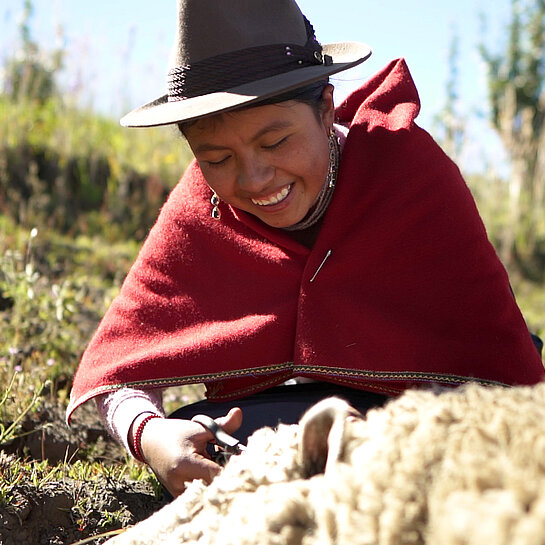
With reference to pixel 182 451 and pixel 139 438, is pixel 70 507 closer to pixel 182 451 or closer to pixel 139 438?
pixel 139 438

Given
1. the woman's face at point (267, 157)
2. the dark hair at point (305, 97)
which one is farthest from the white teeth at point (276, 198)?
the dark hair at point (305, 97)

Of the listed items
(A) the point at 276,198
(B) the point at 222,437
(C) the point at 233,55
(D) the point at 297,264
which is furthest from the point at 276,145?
(B) the point at 222,437

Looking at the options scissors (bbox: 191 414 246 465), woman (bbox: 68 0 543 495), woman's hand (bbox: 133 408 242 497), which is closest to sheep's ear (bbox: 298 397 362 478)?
scissors (bbox: 191 414 246 465)

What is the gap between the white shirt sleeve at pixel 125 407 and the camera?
7.30 feet

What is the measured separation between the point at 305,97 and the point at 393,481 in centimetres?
143

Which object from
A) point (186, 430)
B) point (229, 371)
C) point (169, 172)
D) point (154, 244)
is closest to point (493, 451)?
point (186, 430)

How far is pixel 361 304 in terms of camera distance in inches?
92.4

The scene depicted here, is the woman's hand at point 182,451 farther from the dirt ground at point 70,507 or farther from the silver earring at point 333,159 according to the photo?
the silver earring at point 333,159

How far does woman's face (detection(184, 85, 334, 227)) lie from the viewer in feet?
7.00

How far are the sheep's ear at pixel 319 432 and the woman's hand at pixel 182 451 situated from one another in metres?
0.50

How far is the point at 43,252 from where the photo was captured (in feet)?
16.1

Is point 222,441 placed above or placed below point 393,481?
below

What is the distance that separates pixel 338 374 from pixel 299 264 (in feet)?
1.14

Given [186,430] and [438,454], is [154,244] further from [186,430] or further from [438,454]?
[438,454]
